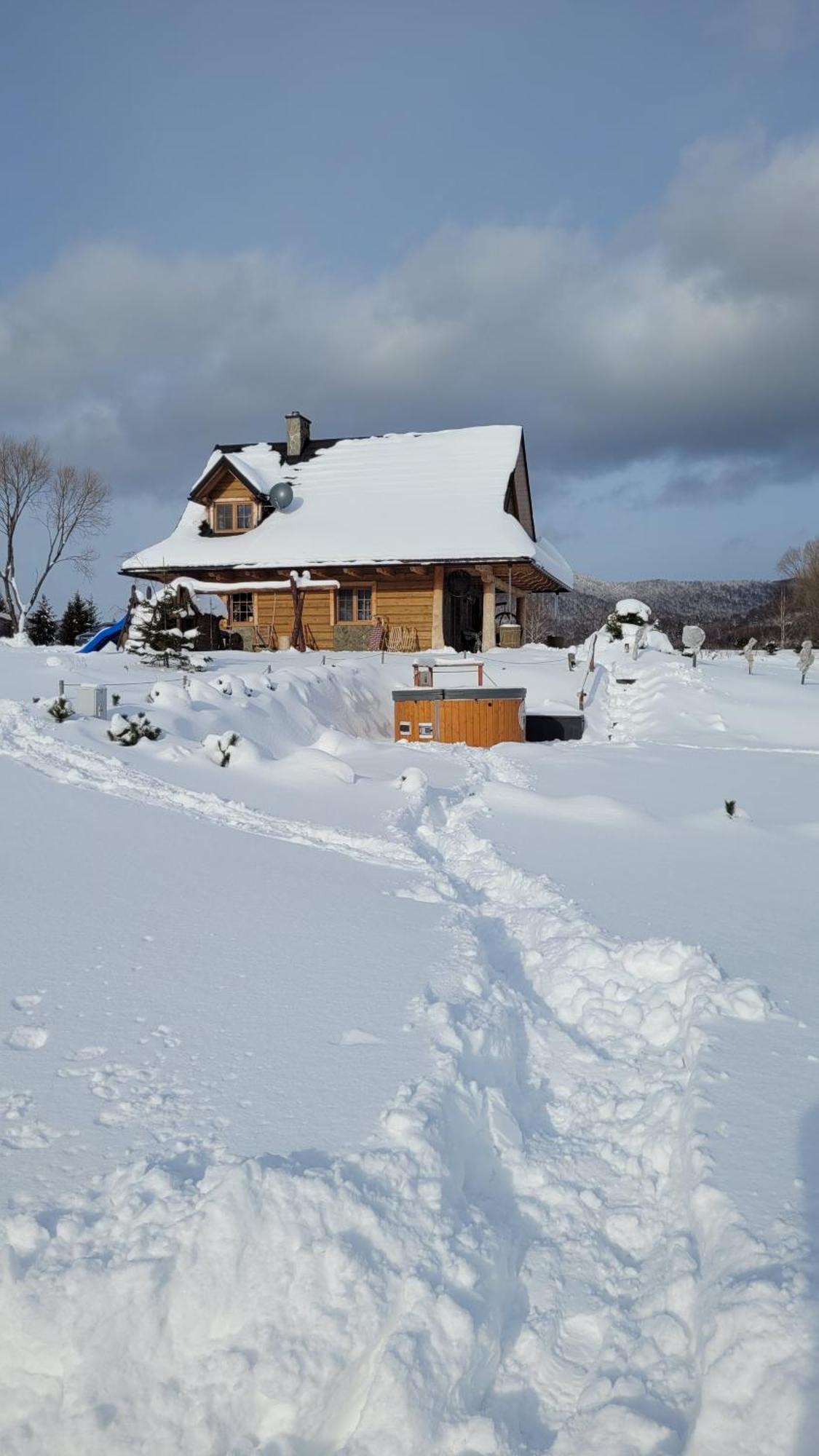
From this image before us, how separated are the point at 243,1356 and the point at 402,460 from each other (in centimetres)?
2661

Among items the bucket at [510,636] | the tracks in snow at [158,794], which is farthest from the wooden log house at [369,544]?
the tracks in snow at [158,794]

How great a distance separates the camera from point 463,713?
44.5 ft

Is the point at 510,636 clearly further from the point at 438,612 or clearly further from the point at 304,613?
the point at 304,613

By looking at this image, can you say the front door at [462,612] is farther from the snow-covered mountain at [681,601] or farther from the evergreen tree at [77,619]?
the snow-covered mountain at [681,601]

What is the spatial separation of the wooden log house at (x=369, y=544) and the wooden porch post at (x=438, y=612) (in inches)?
1.6

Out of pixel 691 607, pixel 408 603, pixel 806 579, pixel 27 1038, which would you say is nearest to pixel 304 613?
pixel 408 603

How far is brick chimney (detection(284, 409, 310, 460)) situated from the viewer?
2770cm

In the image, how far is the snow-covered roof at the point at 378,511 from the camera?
2189cm

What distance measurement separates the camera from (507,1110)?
3.18 metres

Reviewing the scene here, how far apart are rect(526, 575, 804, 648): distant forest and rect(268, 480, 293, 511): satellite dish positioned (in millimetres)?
20459

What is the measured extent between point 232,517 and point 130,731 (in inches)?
685

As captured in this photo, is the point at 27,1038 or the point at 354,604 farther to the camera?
the point at 354,604

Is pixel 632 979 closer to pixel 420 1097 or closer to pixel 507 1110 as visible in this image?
pixel 507 1110

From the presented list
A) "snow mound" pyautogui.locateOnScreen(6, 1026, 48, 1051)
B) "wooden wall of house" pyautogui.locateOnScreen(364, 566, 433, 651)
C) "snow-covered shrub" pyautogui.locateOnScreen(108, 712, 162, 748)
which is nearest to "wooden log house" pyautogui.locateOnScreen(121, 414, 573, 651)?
"wooden wall of house" pyautogui.locateOnScreen(364, 566, 433, 651)
